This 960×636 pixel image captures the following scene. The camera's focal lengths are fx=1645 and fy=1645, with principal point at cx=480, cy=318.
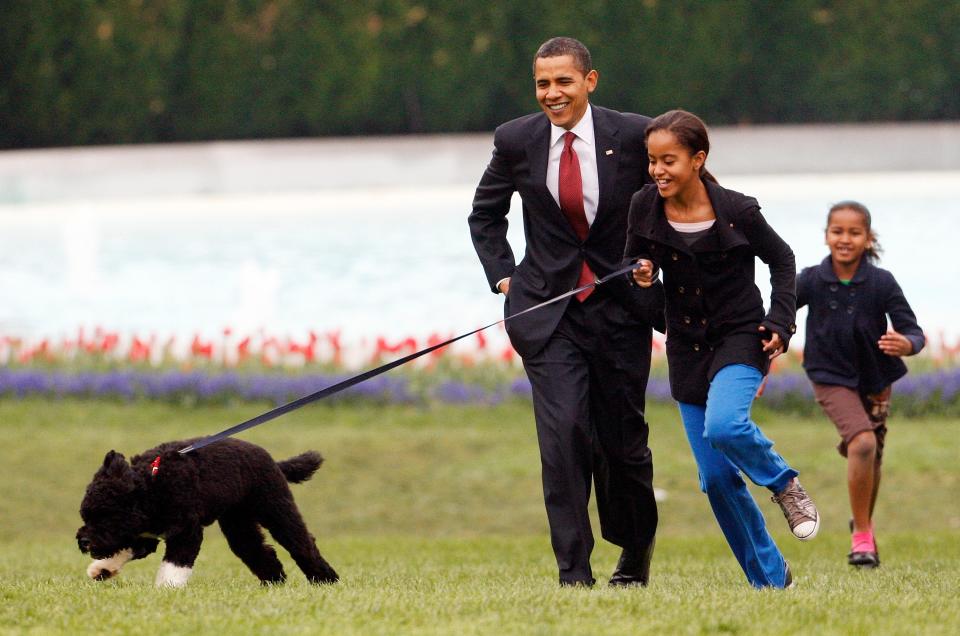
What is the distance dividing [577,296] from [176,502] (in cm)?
172

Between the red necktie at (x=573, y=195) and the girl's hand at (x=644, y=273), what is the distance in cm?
26

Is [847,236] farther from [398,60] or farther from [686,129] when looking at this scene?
[398,60]

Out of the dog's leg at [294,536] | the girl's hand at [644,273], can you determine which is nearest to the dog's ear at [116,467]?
the dog's leg at [294,536]

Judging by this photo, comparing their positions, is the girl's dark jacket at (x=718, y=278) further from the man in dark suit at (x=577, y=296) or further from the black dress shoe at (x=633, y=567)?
the black dress shoe at (x=633, y=567)

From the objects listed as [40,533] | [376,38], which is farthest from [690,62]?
[40,533]

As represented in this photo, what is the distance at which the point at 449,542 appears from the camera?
32.4 ft

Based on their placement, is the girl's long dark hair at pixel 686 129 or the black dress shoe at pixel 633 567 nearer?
the girl's long dark hair at pixel 686 129

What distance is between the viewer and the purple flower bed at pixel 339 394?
12898 mm

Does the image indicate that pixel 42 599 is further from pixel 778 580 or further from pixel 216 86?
pixel 216 86

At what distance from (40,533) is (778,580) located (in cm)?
600

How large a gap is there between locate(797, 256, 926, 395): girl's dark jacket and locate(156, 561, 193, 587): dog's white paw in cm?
328

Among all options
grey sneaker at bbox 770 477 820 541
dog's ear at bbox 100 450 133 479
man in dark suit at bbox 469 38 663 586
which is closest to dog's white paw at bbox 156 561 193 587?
dog's ear at bbox 100 450 133 479

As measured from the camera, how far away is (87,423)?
12.8 metres

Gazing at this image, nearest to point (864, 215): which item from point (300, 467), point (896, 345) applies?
point (896, 345)
